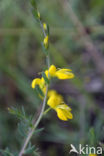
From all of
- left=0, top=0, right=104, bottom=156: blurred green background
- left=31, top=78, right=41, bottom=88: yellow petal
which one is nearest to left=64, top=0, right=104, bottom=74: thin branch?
left=0, top=0, right=104, bottom=156: blurred green background

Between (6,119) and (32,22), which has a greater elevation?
(32,22)

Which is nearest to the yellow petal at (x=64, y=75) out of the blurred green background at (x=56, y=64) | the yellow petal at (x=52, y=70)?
the yellow petal at (x=52, y=70)

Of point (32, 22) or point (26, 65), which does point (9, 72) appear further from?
point (32, 22)

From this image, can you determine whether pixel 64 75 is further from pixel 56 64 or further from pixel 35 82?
pixel 56 64

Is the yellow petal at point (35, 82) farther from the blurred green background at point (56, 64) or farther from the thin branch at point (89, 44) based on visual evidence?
the thin branch at point (89, 44)

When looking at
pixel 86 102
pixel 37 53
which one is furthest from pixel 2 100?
pixel 86 102

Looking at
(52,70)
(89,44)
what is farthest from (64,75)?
(89,44)

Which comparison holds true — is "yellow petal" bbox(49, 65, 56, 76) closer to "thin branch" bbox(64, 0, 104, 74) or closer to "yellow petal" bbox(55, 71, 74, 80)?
"yellow petal" bbox(55, 71, 74, 80)

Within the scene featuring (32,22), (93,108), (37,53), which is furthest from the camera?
(37,53)
